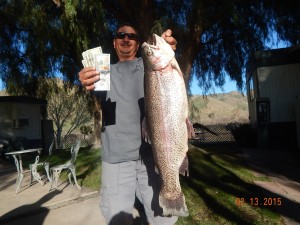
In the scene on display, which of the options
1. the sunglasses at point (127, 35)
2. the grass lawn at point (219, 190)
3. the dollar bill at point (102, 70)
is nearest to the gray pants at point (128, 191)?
the dollar bill at point (102, 70)

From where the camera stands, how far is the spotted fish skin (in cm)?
226

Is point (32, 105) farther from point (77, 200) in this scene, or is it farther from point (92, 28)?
point (77, 200)

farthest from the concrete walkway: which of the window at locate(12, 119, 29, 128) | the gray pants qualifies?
the window at locate(12, 119, 29, 128)

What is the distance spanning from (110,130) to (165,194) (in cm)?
72

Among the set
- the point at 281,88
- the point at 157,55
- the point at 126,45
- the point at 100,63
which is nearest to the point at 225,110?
→ the point at 281,88

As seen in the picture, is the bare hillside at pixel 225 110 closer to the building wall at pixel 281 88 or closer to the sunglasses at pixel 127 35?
the building wall at pixel 281 88

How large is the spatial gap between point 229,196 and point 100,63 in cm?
408

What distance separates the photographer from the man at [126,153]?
2.86m

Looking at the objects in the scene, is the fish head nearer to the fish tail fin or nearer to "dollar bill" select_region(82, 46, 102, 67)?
"dollar bill" select_region(82, 46, 102, 67)

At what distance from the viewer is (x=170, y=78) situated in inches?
89.6

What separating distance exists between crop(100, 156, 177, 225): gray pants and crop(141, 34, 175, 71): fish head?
3.06ft

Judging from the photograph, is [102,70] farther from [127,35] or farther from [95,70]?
[127,35]

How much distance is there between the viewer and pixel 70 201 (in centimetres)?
643

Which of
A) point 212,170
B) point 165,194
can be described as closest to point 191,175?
point 212,170
